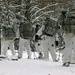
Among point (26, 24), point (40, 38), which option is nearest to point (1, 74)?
point (40, 38)

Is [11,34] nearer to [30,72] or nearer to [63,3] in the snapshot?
[30,72]

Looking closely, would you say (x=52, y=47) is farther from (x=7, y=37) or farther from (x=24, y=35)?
(x=7, y=37)

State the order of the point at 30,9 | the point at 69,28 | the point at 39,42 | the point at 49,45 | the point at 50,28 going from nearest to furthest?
the point at 69,28, the point at 50,28, the point at 49,45, the point at 39,42, the point at 30,9

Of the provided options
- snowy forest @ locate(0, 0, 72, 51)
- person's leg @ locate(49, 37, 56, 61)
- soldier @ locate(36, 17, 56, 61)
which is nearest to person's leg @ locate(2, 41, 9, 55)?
soldier @ locate(36, 17, 56, 61)

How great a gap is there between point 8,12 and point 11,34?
13.9 metres

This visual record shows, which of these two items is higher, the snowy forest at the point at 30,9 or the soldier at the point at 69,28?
the snowy forest at the point at 30,9

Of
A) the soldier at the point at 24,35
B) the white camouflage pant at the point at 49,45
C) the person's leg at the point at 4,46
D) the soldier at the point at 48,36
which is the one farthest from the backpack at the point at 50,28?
the person's leg at the point at 4,46

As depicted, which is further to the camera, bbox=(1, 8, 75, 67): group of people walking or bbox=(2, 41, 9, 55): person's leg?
bbox=(2, 41, 9, 55): person's leg

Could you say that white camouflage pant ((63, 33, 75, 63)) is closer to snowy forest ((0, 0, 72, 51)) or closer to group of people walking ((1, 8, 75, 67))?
group of people walking ((1, 8, 75, 67))

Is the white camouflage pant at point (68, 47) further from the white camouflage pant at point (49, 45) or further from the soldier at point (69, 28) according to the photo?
the white camouflage pant at point (49, 45)

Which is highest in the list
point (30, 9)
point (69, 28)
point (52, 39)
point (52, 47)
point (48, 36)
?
point (30, 9)

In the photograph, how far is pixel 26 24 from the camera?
15.4 metres

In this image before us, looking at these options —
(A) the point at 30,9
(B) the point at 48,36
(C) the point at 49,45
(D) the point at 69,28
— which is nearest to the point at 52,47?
(C) the point at 49,45

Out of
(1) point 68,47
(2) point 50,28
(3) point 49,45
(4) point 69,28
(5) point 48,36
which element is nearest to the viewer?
(1) point 68,47
